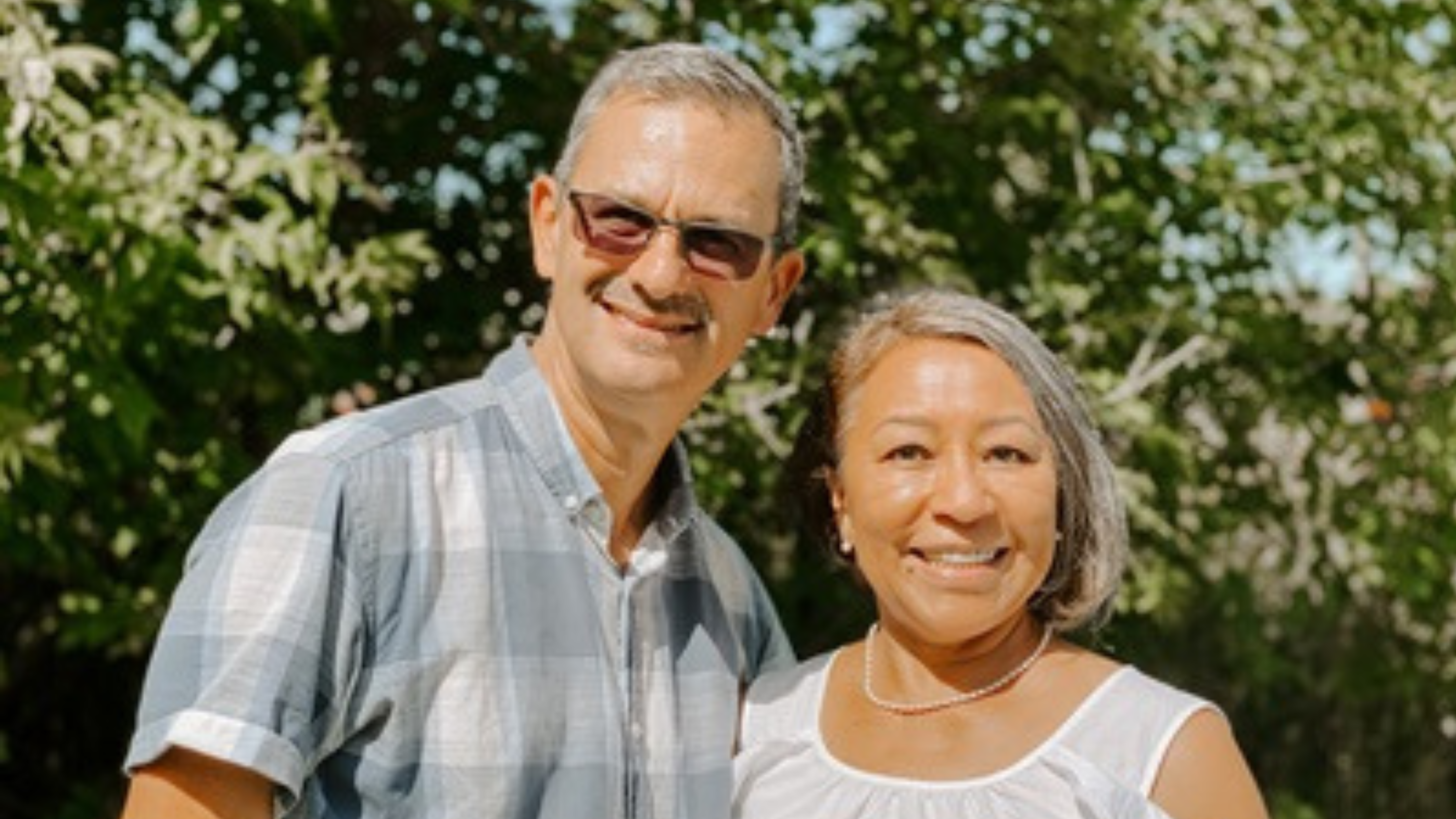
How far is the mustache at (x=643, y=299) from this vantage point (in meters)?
2.34

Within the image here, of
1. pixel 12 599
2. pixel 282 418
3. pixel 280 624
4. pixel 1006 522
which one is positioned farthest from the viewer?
pixel 12 599

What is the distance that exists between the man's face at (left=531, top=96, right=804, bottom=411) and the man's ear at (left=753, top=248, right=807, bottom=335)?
0.07 metres

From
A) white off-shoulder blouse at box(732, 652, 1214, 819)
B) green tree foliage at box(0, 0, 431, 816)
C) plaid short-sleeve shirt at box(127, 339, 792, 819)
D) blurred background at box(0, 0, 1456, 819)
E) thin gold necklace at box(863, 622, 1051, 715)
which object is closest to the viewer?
plaid short-sleeve shirt at box(127, 339, 792, 819)

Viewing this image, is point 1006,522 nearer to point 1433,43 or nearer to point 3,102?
point 3,102

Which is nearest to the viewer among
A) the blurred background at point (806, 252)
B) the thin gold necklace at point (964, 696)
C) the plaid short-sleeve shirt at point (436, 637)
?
the plaid short-sleeve shirt at point (436, 637)

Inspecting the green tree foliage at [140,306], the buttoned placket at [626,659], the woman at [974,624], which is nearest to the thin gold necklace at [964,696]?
the woman at [974,624]

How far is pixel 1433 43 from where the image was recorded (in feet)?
16.3

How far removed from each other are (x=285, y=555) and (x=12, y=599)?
3.57m

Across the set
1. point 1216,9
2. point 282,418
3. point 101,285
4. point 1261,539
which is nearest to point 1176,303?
point 1216,9

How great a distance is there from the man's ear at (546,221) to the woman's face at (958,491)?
42 cm

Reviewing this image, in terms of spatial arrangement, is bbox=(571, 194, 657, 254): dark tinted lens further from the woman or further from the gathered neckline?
the gathered neckline

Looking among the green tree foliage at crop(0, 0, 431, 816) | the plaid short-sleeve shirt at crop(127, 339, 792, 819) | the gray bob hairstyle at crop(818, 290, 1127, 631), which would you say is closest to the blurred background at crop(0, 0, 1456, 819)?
the green tree foliage at crop(0, 0, 431, 816)

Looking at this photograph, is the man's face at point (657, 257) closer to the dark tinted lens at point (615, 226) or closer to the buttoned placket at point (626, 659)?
the dark tinted lens at point (615, 226)

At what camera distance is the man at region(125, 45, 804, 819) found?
2029 mm
